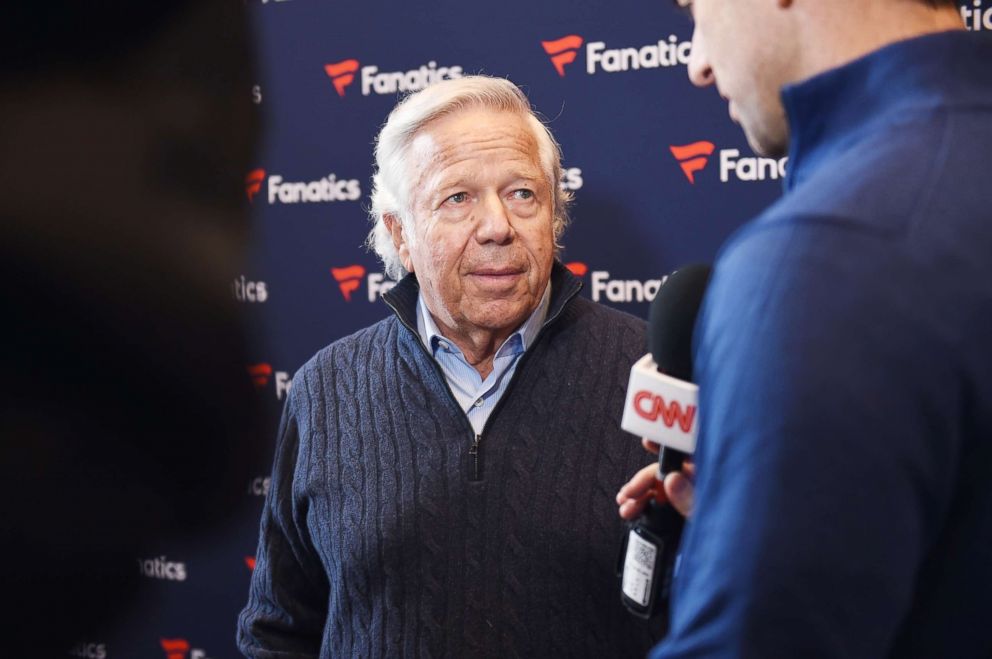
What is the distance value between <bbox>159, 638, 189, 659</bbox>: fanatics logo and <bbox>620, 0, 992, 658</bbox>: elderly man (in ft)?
7.80

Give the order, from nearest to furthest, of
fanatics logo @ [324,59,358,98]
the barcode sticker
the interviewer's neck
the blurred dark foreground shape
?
the interviewer's neck
the barcode sticker
fanatics logo @ [324,59,358,98]
the blurred dark foreground shape

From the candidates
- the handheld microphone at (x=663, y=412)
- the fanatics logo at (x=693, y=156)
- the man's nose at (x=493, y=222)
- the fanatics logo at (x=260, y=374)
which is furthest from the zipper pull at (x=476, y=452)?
the fanatics logo at (x=260, y=374)

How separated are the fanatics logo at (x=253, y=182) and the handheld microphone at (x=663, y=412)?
1.73 meters

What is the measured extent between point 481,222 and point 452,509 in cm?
51

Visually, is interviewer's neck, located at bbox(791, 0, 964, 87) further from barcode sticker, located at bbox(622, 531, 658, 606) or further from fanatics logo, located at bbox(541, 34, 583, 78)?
fanatics logo, located at bbox(541, 34, 583, 78)

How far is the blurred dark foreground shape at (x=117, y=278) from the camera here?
251 centimetres

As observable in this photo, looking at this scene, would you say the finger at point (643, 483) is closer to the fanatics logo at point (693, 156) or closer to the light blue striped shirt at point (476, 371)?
the light blue striped shirt at point (476, 371)

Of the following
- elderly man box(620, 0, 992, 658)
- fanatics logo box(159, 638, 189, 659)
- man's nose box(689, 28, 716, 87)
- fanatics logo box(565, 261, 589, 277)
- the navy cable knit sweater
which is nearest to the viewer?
elderly man box(620, 0, 992, 658)

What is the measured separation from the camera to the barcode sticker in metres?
1.04

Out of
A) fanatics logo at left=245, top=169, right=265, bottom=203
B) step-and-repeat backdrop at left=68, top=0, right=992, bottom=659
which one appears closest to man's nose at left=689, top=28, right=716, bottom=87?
step-and-repeat backdrop at left=68, top=0, right=992, bottom=659

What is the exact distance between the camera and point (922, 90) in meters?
0.66

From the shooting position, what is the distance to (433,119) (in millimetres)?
1714

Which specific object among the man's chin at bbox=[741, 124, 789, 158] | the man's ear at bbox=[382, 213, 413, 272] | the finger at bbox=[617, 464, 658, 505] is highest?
the man's chin at bbox=[741, 124, 789, 158]

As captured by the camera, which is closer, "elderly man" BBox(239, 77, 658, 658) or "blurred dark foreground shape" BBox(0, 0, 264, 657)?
"elderly man" BBox(239, 77, 658, 658)
